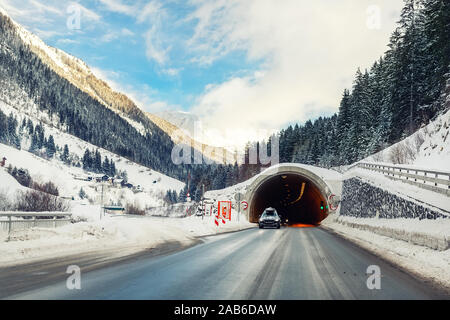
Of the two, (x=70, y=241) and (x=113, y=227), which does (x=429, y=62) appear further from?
(x=70, y=241)

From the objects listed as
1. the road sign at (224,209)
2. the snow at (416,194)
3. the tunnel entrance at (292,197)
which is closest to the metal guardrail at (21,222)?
the snow at (416,194)

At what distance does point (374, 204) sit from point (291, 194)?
42836mm

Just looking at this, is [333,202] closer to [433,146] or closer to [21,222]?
[433,146]

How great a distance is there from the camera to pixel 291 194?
66500 mm

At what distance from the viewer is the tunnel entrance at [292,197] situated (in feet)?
145

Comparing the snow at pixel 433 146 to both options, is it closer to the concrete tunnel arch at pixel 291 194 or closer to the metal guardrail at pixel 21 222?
the concrete tunnel arch at pixel 291 194

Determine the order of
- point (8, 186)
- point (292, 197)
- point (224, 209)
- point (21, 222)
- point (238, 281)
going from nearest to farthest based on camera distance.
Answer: point (238, 281), point (21, 222), point (224, 209), point (292, 197), point (8, 186)

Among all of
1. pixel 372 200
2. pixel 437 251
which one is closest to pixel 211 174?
pixel 372 200

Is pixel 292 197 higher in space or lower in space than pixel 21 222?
higher

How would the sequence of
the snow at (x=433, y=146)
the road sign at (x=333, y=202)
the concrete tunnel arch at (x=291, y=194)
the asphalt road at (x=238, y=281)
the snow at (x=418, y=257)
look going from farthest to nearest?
the concrete tunnel arch at (x=291, y=194) → the road sign at (x=333, y=202) → the snow at (x=433, y=146) → the snow at (x=418, y=257) → the asphalt road at (x=238, y=281)

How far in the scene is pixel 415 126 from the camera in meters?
45.5

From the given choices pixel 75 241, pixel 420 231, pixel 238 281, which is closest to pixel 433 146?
pixel 420 231

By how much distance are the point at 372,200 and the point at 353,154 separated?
1772 inches

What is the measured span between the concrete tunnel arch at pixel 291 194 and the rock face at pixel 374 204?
4.69m
